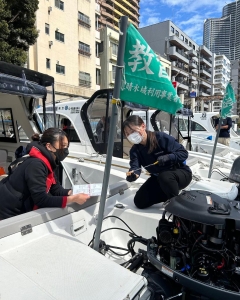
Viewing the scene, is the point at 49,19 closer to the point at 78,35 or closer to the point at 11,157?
the point at 78,35

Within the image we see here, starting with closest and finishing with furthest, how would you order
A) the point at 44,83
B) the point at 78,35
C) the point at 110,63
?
the point at 44,83 < the point at 78,35 < the point at 110,63

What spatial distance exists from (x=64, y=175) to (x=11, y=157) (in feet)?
5.10

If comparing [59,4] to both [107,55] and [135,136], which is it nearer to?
[107,55]

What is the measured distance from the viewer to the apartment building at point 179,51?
44.7m

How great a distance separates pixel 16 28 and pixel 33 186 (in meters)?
11.0

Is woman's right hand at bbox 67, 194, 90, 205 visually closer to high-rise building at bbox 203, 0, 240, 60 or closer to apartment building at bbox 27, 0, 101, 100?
apartment building at bbox 27, 0, 101, 100

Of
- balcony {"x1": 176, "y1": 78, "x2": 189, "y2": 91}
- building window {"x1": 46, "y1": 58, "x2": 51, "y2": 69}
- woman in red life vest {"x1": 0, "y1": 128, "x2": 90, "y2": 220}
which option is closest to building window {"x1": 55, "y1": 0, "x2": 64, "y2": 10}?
building window {"x1": 46, "y1": 58, "x2": 51, "y2": 69}

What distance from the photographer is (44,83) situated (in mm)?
3893

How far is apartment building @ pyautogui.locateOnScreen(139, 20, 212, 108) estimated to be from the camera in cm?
4466

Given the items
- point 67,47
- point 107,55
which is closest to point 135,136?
point 67,47

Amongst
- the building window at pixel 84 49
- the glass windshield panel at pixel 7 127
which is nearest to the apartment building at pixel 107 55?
the building window at pixel 84 49

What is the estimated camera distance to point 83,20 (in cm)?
2314

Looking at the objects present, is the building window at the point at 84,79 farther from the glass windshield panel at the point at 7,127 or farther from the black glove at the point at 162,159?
the black glove at the point at 162,159

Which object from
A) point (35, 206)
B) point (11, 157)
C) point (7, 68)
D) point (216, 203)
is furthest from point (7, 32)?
point (216, 203)
